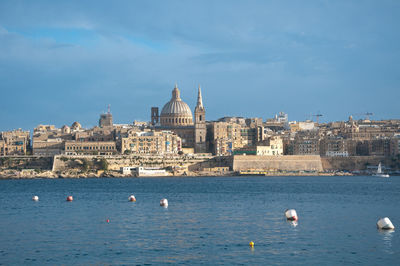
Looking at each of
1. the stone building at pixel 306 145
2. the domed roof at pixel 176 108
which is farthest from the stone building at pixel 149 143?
the stone building at pixel 306 145

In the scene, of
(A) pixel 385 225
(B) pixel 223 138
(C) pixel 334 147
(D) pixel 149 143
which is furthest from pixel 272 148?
(A) pixel 385 225

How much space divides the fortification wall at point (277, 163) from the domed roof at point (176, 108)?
1049 inches

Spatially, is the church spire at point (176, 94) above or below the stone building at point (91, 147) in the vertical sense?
above

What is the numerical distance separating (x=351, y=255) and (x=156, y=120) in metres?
108

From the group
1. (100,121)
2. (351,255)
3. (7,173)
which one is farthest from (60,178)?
(351,255)

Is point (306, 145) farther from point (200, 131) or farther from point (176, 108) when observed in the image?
point (176, 108)

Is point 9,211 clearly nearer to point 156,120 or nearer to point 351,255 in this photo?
point 351,255

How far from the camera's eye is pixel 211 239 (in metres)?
26.7

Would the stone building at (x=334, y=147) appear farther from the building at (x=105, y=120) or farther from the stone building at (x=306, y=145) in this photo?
the building at (x=105, y=120)

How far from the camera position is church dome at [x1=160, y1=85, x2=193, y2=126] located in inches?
4781

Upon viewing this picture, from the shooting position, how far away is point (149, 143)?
101 metres

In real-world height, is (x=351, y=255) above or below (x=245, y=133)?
below

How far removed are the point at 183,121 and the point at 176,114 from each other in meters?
1.77

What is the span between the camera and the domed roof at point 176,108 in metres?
122
